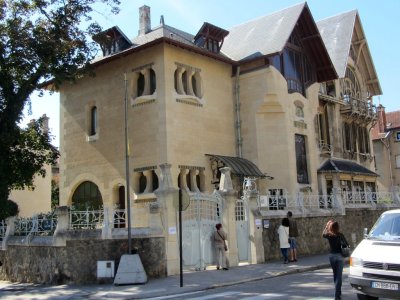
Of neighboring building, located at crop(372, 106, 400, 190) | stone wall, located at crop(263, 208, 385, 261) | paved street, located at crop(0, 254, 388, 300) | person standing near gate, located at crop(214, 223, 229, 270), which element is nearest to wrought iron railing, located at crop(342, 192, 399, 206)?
stone wall, located at crop(263, 208, 385, 261)

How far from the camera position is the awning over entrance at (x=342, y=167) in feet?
98.6

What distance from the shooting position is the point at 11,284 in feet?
55.6

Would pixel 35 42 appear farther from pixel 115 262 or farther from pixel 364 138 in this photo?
pixel 364 138

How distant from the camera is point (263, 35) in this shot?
94.3 ft

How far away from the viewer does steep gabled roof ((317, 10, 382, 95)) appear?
34.8m

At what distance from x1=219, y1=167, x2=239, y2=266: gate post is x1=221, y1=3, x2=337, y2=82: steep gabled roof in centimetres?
1043

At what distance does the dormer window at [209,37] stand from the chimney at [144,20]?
122 inches

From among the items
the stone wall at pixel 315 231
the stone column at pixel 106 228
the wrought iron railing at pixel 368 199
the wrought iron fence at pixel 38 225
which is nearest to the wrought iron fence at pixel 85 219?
the stone column at pixel 106 228

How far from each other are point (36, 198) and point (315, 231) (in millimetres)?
22448

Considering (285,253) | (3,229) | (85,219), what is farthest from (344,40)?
(3,229)

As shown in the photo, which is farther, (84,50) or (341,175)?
(341,175)

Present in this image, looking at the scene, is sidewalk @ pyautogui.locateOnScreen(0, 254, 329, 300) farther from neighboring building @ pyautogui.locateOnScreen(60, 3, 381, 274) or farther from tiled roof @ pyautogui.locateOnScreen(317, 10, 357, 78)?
tiled roof @ pyautogui.locateOnScreen(317, 10, 357, 78)

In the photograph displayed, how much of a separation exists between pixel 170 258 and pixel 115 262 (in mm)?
1852

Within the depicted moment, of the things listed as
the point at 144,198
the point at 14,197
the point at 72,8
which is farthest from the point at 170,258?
the point at 14,197
